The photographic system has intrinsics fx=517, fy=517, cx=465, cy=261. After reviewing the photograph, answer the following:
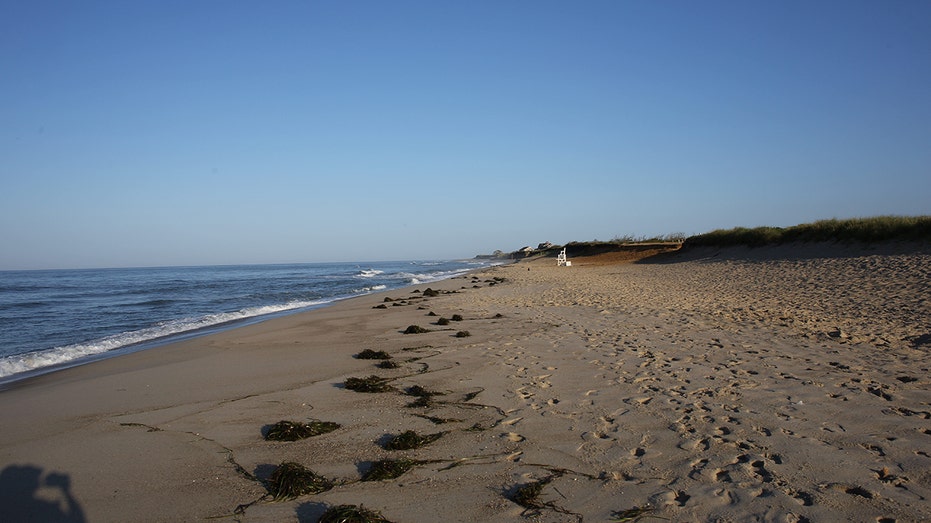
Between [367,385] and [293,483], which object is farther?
[367,385]

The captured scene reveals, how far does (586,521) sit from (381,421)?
2.82m

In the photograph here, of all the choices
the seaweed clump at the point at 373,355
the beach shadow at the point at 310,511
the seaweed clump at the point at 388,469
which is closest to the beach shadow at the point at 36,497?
the beach shadow at the point at 310,511

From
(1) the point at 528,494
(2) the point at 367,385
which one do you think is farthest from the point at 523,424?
(2) the point at 367,385

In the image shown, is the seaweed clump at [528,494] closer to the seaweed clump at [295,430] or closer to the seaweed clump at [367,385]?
the seaweed clump at [295,430]

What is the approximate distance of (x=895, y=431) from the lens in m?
4.59

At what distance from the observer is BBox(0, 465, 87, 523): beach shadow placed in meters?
3.83

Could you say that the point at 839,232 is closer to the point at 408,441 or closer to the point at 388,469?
the point at 408,441

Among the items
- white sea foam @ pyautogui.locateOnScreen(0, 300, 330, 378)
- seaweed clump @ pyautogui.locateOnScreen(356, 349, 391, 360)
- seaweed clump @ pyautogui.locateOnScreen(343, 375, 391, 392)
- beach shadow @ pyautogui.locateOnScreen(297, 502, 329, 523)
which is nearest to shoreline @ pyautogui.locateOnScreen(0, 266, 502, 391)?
white sea foam @ pyautogui.locateOnScreen(0, 300, 330, 378)

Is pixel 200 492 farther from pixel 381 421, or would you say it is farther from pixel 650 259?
pixel 650 259

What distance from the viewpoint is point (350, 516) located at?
348cm

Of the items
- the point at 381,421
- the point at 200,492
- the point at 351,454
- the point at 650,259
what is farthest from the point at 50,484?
the point at 650,259

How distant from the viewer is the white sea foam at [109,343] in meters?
10.4

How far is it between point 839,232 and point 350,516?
25998mm

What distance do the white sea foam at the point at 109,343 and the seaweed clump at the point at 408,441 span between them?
9.13 meters
